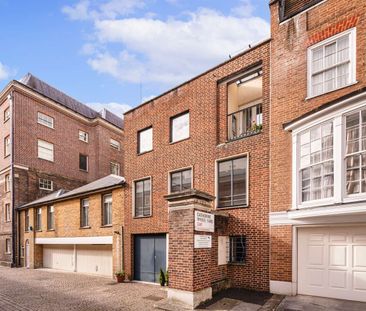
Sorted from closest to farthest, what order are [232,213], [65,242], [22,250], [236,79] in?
[232,213] < [236,79] < [65,242] < [22,250]

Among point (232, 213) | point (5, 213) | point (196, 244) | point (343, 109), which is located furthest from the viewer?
point (5, 213)

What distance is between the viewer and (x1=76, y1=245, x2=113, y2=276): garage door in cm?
1652

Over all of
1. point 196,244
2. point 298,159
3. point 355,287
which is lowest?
point 355,287

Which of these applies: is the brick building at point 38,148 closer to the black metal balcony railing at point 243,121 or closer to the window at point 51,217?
the window at point 51,217

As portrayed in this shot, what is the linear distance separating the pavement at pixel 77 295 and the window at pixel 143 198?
3272mm

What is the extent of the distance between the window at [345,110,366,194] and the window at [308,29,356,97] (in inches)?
50.4

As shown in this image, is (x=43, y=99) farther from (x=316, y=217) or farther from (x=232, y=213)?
(x=316, y=217)

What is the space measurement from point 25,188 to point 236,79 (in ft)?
65.1

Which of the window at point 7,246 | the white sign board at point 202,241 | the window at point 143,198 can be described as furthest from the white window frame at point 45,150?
the white sign board at point 202,241

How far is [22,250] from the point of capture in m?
23.4

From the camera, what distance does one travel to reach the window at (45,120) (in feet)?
84.3

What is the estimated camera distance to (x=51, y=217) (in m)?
21.2

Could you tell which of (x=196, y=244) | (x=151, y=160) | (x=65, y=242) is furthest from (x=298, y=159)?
(x=65, y=242)

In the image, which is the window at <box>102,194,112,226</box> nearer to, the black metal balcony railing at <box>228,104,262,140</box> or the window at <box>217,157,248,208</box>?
the window at <box>217,157,248,208</box>
